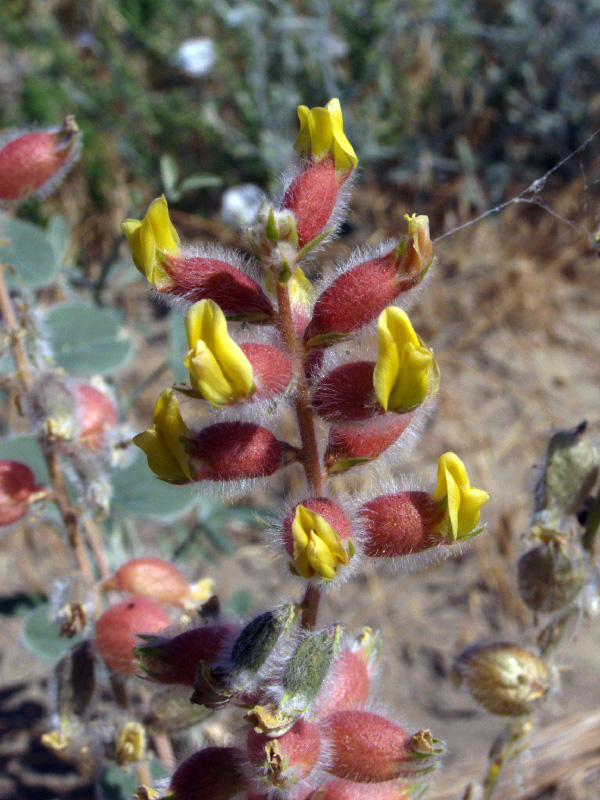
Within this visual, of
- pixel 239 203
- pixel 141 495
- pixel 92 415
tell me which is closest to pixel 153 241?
pixel 92 415

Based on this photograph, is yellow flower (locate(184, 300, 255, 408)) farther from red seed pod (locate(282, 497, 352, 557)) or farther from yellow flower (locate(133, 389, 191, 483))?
red seed pod (locate(282, 497, 352, 557))

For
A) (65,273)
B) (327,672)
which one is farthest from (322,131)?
(65,273)

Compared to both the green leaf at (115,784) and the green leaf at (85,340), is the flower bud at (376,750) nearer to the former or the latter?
the green leaf at (115,784)

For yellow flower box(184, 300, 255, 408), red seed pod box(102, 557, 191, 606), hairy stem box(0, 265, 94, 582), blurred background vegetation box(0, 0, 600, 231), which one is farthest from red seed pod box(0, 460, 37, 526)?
blurred background vegetation box(0, 0, 600, 231)

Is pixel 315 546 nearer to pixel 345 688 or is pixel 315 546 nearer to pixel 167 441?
pixel 167 441

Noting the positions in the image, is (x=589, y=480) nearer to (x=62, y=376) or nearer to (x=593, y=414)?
(x=62, y=376)

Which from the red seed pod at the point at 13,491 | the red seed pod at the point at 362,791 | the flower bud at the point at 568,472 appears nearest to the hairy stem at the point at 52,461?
the red seed pod at the point at 13,491

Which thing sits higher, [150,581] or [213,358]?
[213,358]
